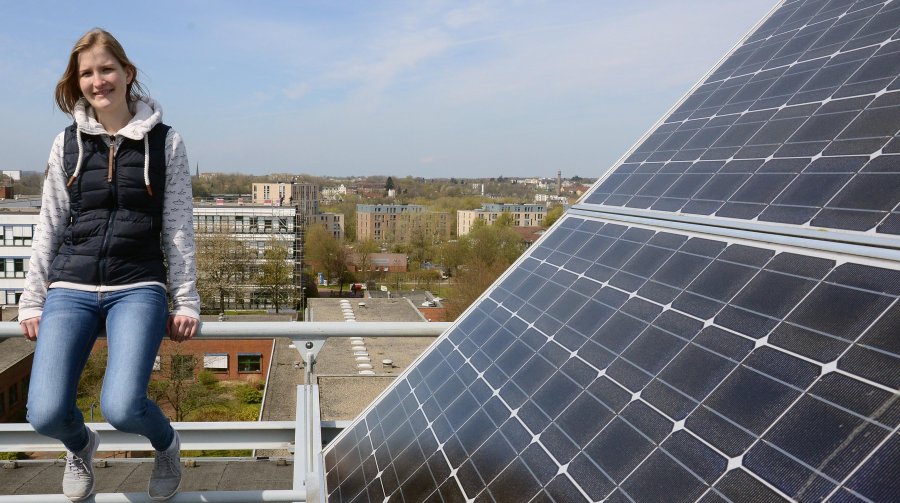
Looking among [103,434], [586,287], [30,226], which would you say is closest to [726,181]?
[586,287]

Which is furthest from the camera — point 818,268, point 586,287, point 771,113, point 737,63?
point 737,63

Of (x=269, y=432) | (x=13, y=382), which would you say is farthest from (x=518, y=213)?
(x=269, y=432)

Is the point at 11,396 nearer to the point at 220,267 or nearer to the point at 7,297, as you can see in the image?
the point at 7,297

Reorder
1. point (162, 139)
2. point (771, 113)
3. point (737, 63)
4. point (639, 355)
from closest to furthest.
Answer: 1. point (639, 355)
2. point (162, 139)
3. point (771, 113)
4. point (737, 63)

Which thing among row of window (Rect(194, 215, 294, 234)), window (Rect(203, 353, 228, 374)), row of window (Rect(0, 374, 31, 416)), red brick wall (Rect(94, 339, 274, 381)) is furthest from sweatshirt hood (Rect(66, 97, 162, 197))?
row of window (Rect(194, 215, 294, 234))

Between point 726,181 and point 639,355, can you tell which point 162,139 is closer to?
point 639,355

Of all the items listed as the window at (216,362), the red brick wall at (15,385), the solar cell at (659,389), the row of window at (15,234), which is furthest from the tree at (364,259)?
the solar cell at (659,389)

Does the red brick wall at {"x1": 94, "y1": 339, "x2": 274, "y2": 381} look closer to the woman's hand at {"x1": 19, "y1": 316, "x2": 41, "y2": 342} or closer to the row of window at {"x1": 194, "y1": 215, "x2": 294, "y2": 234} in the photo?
the row of window at {"x1": 194, "y1": 215, "x2": 294, "y2": 234}

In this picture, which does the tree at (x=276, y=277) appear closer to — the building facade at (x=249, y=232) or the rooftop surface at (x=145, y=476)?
the building facade at (x=249, y=232)
